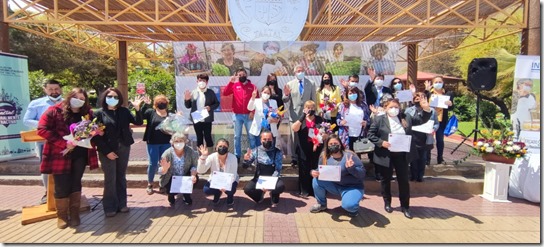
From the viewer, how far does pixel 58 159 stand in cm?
440

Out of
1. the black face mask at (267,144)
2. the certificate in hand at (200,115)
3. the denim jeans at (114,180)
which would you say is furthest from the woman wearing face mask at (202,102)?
the denim jeans at (114,180)

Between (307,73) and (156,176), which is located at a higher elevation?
(307,73)

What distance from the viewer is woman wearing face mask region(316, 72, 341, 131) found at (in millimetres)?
6078

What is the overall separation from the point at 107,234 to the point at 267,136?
2704 mm

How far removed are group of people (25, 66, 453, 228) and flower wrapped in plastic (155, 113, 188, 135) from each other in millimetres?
194

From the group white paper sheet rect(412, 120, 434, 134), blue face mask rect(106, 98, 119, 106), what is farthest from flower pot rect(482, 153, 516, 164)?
blue face mask rect(106, 98, 119, 106)

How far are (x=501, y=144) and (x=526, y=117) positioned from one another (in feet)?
3.38

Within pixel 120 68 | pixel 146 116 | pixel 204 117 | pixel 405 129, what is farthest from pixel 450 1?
pixel 120 68

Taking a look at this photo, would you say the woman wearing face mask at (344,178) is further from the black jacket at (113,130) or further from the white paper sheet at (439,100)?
the black jacket at (113,130)

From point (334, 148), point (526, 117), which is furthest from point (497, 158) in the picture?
point (334, 148)

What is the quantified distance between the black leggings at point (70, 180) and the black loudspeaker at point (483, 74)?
27.3ft

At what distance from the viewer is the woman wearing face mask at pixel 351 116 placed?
594 centimetres

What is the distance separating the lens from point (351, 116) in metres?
5.94

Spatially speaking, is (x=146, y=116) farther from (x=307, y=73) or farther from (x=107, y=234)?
(x=307, y=73)
